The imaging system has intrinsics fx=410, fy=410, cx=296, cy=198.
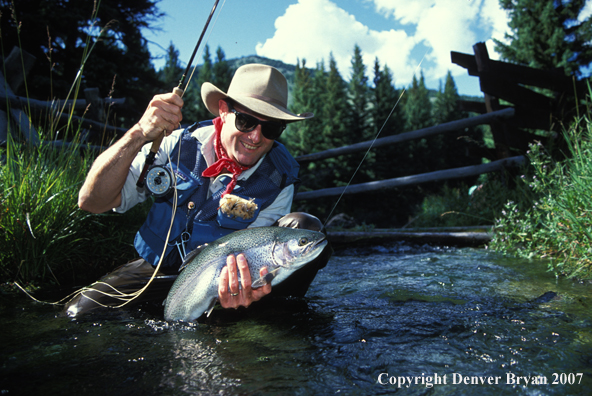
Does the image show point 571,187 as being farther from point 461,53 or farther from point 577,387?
point 461,53

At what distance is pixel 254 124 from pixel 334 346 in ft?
5.65

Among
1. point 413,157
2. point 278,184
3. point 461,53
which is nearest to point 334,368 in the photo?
point 278,184

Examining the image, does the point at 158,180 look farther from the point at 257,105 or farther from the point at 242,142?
the point at 257,105

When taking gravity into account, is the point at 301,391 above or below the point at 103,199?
below

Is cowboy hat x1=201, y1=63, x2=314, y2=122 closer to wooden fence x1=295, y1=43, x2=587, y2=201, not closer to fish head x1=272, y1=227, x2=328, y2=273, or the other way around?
fish head x1=272, y1=227, x2=328, y2=273

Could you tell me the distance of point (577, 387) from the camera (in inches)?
65.6

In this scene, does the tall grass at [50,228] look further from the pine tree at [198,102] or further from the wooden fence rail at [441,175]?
the pine tree at [198,102]

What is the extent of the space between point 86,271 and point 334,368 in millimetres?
3149

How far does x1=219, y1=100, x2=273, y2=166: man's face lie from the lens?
10.5ft

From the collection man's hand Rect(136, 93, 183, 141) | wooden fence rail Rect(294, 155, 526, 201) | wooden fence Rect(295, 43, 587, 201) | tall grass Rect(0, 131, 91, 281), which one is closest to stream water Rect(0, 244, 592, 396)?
tall grass Rect(0, 131, 91, 281)

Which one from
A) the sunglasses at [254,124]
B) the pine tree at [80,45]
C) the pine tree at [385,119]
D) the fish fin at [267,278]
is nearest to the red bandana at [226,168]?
the sunglasses at [254,124]

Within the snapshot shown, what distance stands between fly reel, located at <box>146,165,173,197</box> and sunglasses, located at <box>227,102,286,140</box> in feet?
2.12

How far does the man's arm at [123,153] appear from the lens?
2.47 meters

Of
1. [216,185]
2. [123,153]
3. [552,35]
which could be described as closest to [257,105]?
[216,185]
